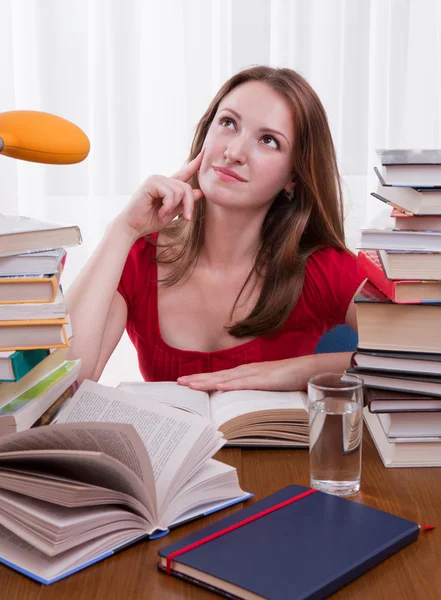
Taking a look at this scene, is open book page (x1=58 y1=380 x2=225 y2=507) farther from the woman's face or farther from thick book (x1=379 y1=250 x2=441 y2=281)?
the woman's face

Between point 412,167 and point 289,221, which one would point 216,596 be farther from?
point 289,221

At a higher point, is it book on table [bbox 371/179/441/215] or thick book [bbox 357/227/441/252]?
book on table [bbox 371/179/441/215]

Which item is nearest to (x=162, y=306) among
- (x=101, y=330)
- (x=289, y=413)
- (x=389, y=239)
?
(x=101, y=330)

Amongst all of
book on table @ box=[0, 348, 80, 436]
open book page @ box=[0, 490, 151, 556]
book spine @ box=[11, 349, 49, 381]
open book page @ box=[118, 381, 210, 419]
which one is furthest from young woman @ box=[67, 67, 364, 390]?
open book page @ box=[0, 490, 151, 556]

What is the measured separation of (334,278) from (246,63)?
1234mm

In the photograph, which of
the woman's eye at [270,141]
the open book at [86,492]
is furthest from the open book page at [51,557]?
the woman's eye at [270,141]

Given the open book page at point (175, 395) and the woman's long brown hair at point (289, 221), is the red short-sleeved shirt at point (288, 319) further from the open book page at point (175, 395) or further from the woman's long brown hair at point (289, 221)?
the open book page at point (175, 395)

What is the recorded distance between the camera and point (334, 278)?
1.82 meters

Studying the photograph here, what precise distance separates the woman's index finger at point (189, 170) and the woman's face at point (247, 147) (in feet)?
0.10

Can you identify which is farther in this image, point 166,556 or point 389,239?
point 389,239

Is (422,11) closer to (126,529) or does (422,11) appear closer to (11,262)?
(11,262)

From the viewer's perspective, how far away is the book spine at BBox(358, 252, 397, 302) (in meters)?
1.09

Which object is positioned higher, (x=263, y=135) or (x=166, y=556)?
(x=263, y=135)

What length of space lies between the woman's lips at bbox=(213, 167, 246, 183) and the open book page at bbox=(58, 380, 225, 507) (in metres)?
0.64
